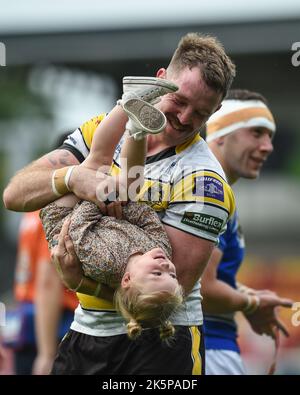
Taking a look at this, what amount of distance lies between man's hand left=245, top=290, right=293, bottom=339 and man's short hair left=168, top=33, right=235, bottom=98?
165 cm

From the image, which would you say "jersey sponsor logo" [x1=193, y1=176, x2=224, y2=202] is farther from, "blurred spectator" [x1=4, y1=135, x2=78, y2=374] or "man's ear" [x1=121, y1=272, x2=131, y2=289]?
"blurred spectator" [x1=4, y1=135, x2=78, y2=374]

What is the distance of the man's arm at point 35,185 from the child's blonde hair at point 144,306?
504 mm

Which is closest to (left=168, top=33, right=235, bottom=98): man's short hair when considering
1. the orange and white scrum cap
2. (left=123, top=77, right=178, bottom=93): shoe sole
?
(left=123, top=77, right=178, bottom=93): shoe sole

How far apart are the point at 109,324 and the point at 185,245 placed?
49 centimetres

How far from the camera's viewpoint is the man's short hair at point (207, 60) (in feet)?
13.6

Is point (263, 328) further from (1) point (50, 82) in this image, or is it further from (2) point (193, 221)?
(1) point (50, 82)

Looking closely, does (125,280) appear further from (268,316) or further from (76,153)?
(268,316)

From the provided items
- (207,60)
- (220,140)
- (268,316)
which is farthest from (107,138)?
(268,316)

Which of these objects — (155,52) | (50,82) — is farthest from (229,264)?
(50,82)

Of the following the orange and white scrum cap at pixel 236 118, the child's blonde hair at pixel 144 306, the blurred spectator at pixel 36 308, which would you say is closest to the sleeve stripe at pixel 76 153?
the child's blonde hair at pixel 144 306

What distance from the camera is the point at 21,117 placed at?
67.2ft

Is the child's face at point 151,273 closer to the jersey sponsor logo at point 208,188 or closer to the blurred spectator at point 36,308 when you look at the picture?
the jersey sponsor logo at point 208,188

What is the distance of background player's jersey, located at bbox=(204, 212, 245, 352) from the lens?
5.42 meters

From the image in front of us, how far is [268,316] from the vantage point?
5.51 metres
